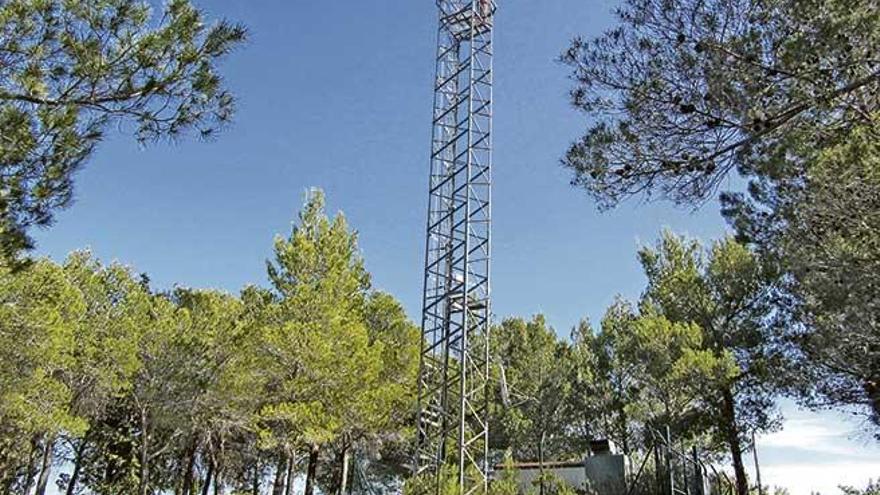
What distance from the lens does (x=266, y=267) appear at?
42.1 feet

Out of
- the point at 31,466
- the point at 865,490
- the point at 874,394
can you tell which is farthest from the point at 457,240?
the point at 31,466

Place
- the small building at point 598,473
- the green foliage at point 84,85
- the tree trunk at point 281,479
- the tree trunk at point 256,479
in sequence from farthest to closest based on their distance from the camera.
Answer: the tree trunk at point 256,479 < the tree trunk at point 281,479 < the small building at point 598,473 < the green foliage at point 84,85

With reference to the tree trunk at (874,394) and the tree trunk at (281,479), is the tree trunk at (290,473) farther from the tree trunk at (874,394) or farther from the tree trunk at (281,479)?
the tree trunk at (874,394)

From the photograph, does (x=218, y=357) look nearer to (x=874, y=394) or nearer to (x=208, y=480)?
(x=208, y=480)

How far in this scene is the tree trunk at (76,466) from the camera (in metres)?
16.4

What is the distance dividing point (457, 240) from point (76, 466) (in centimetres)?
1310

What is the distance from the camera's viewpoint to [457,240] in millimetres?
10734

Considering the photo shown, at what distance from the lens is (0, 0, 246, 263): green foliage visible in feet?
11.9

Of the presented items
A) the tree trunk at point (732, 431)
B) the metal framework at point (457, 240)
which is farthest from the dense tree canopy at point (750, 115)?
the tree trunk at point (732, 431)

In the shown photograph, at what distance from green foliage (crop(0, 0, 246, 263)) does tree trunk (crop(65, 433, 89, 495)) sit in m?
14.9

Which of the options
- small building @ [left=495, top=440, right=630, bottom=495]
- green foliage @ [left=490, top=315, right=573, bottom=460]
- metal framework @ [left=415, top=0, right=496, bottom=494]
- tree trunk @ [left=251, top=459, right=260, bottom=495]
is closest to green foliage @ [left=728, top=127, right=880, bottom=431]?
small building @ [left=495, top=440, right=630, bottom=495]

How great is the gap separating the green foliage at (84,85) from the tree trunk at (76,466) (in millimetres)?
14888

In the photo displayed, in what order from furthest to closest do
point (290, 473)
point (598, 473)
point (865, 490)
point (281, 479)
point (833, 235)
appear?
point (290, 473) → point (281, 479) → point (865, 490) → point (598, 473) → point (833, 235)

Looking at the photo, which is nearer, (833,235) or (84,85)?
(84,85)
